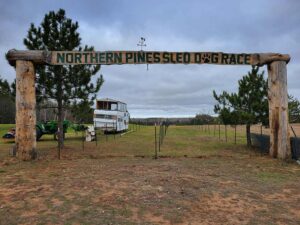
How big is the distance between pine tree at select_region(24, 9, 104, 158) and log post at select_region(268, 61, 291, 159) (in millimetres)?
7720

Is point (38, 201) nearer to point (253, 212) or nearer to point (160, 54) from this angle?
point (253, 212)

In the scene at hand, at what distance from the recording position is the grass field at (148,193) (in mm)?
4570

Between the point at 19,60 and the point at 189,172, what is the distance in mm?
6811

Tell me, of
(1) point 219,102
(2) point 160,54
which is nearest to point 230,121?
(1) point 219,102

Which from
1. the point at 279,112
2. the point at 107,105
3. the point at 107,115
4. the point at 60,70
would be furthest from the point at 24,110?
the point at 107,105

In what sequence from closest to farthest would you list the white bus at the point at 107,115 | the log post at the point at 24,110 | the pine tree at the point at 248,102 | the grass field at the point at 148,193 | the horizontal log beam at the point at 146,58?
the grass field at the point at 148,193 → the log post at the point at 24,110 → the horizontal log beam at the point at 146,58 → the pine tree at the point at 248,102 → the white bus at the point at 107,115

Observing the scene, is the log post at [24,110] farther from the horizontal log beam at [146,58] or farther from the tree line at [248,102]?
the tree line at [248,102]

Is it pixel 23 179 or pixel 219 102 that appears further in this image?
pixel 219 102

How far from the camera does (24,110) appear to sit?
10.1m

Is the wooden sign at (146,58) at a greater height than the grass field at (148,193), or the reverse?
the wooden sign at (146,58)

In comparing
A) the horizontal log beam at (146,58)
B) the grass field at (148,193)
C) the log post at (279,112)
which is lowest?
the grass field at (148,193)

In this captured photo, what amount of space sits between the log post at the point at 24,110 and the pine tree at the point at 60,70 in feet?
10.7

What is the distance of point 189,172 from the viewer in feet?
26.5

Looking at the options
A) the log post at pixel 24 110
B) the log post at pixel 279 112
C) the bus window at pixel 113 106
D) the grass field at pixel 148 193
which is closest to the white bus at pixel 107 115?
the bus window at pixel 113 106
